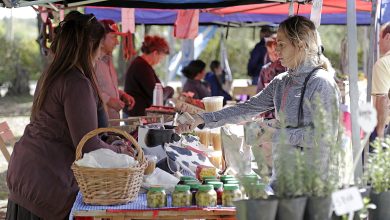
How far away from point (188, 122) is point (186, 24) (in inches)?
184

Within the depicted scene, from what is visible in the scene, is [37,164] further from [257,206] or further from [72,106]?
[257,206]

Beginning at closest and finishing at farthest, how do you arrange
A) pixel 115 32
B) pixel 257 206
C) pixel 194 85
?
pixel 257 206 → pixel 115 32 → pixel 194 85

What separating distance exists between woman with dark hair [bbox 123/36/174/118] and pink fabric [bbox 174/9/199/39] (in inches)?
54.2

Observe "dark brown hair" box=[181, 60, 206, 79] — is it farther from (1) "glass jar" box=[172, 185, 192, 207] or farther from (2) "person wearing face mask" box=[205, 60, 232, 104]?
(1) "glass jar" box=[172, 185, 192, 207]

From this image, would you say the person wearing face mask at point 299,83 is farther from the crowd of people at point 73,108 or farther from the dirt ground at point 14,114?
the dirt ground at point 14,114

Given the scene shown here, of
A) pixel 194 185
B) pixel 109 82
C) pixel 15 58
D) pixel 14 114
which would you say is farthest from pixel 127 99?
pixel 15 58

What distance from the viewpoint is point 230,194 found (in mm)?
2717

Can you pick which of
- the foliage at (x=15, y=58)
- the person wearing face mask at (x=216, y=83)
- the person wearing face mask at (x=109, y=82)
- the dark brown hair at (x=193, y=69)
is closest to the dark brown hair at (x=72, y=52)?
the person wearing face mask at (x=109, y=82)

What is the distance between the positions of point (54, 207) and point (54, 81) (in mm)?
538

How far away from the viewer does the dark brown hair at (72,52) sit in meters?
3.04

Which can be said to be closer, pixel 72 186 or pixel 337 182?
pixel 337 182

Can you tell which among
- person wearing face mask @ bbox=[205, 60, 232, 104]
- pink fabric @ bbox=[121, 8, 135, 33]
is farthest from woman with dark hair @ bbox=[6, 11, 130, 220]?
person wearing face mask @ bbox=[205, 60, 232, 104]

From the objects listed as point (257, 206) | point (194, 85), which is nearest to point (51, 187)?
point (257, 206)

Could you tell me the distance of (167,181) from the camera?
9.77 ft
